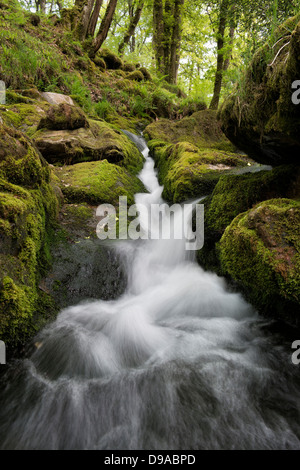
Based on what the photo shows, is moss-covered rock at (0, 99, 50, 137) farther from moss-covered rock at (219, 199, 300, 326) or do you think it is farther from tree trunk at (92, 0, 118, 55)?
tree trunk at (92, 0, 118, 55)

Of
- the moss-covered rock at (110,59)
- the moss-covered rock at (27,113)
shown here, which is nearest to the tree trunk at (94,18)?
the moss-covered rock at (110,59)

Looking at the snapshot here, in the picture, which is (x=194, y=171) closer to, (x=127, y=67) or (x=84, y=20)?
(x=84, y=20)

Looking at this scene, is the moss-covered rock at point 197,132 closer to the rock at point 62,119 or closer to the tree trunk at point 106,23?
the rock at point 62,119

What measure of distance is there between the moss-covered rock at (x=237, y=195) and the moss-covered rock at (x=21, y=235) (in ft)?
7.20

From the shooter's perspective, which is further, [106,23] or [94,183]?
[106,23]

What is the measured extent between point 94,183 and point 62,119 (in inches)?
83.6

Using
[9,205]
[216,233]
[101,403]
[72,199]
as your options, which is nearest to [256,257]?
[216,233]

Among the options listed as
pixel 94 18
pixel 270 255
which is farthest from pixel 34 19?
pixel 270 255

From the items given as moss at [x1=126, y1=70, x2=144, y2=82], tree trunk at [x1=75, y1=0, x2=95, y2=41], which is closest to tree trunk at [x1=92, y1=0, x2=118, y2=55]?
tree trunk at [x1=75, y1=0, x2=95, y2=41]

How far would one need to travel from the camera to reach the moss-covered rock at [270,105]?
236 centimetres

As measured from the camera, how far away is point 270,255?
92.4 inches

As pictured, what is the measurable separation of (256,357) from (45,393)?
190 centimetres

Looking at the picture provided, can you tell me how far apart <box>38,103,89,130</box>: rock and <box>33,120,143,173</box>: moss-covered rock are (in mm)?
143

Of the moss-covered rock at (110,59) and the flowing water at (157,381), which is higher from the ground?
the moss-covered rock at (110,59)
